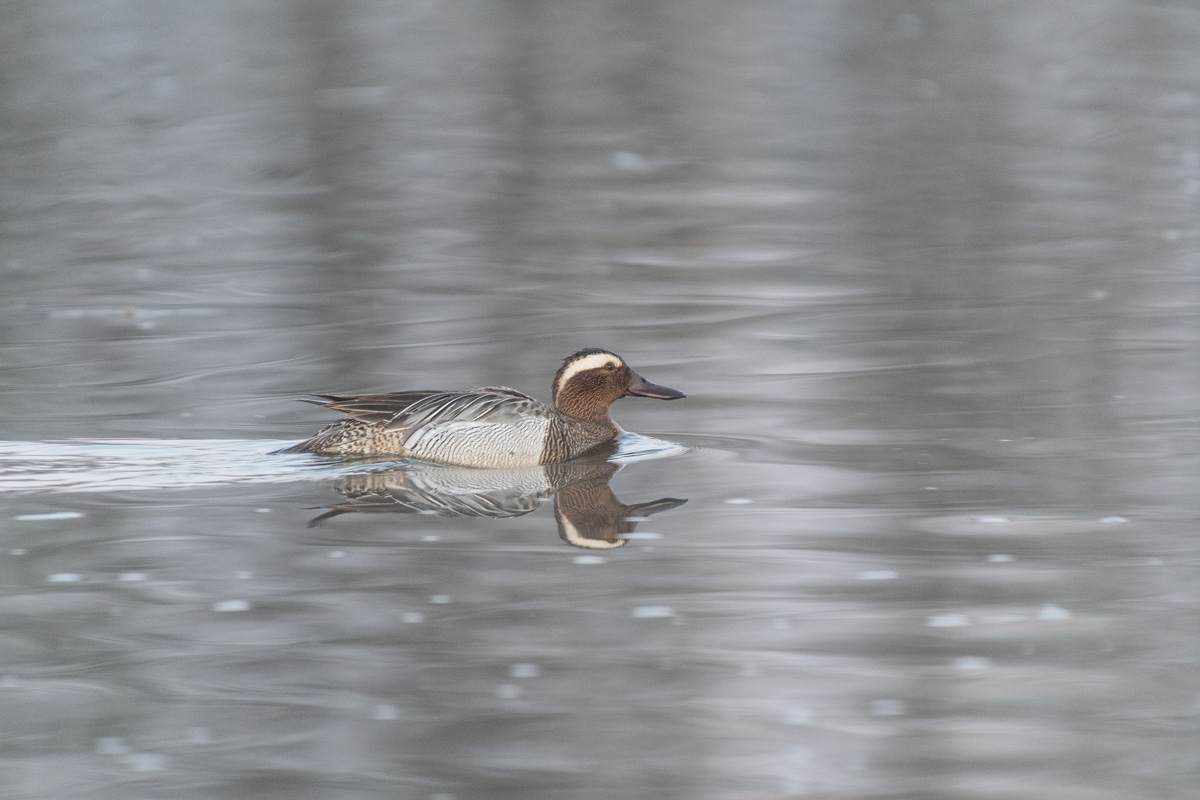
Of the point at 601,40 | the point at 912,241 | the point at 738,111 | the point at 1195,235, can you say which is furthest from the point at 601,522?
the point at 601,40

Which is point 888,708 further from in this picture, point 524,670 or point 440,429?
point 440,429

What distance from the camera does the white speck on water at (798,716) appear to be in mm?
4945

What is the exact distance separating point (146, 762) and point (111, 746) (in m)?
0.16

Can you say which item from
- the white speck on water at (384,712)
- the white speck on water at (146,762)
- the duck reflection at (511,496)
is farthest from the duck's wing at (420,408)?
the white speck on water at (146,762)

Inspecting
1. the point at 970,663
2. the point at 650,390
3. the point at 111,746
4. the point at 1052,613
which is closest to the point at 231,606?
the point at 111,746

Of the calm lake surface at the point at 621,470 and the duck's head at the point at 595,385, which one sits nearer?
the calm lake surface at the point at 621,470

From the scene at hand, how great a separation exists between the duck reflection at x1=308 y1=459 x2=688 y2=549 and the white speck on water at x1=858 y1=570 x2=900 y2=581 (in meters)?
1.09

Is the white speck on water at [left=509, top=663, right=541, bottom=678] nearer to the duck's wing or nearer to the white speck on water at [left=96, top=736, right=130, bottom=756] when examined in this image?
the white speck on water at [left=96, top=736, right=130, bottom=756]

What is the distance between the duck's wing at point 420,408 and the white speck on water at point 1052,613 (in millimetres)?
3558

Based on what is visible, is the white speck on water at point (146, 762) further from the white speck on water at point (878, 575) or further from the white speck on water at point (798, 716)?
the white speck on water at point (878, 575)

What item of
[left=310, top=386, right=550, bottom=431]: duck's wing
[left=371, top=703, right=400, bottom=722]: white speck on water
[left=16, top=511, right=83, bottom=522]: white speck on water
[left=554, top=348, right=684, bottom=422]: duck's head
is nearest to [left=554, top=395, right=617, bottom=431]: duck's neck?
[left=554, top=348, right=684, bottom=422]: duck's head

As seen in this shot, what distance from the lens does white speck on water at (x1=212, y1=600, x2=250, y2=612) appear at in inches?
235

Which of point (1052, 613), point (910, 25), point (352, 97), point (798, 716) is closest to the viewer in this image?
point (798, 716)

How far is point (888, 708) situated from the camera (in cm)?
502
